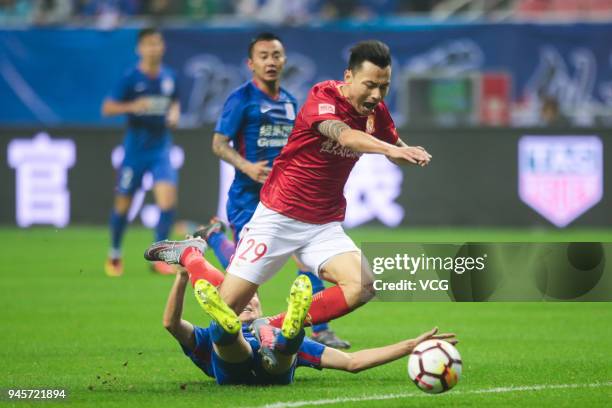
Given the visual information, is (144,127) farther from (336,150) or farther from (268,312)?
(336,150)

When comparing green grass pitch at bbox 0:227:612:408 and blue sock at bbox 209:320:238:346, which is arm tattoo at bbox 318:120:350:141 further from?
green grass pitch at bbox 0:227:612:408

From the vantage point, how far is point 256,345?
7.18 meters

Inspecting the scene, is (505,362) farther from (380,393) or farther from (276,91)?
(276,91)

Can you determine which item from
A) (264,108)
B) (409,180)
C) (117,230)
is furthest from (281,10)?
(264,108)

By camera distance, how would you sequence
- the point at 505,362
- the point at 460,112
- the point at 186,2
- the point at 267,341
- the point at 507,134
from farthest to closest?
1. the point at 186,2
2. the point at 460,112
3. the point at 507,134
4. the point at 505,362
5. the point at 267,341

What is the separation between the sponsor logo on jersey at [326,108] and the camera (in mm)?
7188

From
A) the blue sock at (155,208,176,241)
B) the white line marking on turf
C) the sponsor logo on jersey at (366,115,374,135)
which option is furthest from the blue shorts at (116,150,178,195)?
the white line marking on turf

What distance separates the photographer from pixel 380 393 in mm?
6984

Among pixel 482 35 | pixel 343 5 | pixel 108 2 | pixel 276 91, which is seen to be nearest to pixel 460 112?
pixel 482 35

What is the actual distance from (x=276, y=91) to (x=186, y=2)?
47.7 ft

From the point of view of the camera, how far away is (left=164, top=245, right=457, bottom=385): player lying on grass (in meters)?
6.75

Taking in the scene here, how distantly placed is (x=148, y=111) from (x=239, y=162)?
5.86 m

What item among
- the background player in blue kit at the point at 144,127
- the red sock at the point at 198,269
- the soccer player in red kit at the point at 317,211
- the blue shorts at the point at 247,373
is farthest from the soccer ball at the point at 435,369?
the background player in blue kit at the point at 144,127

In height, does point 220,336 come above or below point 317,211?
below
